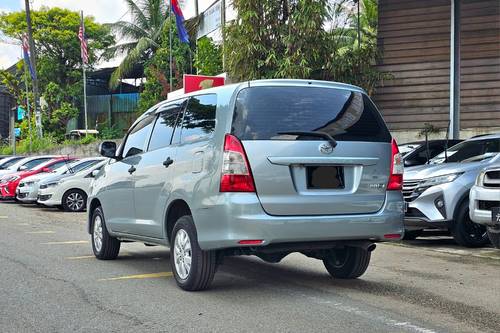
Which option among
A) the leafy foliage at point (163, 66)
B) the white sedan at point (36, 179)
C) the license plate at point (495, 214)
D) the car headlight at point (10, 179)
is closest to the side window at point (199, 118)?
the license plate at point (495, 214)

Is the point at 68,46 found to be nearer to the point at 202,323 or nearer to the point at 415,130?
the point at 415,130

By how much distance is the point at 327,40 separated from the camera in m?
18.1

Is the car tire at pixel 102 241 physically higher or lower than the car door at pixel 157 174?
lower

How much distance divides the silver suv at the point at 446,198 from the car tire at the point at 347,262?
2.47 metres

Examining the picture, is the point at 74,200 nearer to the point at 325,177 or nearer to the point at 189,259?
the point at 189,259

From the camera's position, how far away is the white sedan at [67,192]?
16422 mm

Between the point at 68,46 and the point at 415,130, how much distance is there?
97.5 feet

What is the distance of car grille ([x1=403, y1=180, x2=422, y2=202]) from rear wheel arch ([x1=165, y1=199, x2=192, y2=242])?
4015 millimetres

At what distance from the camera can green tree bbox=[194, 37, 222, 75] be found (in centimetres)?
2644

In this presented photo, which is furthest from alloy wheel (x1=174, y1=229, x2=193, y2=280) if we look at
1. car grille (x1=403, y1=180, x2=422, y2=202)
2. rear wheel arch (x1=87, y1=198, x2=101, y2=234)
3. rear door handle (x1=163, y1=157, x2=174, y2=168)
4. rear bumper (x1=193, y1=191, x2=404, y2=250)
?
car grille (x1=403, y1=180, x2=422, y2=202)

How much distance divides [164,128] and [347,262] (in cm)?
239

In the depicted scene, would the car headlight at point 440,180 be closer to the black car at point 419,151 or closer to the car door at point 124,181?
the black car at point 419,151

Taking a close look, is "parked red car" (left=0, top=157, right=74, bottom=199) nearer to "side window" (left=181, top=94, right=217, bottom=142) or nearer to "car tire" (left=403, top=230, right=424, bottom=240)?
"car tire" (left=403, top=230, right=424, bottom=240)

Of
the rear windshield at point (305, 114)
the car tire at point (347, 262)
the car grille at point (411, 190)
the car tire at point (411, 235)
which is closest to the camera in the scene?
the rear windshield at point (305, 114)
